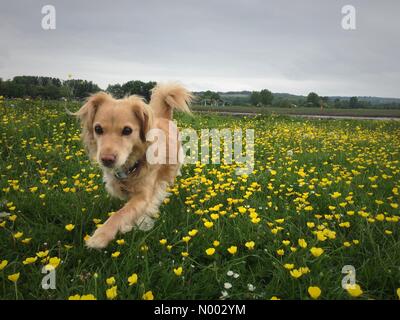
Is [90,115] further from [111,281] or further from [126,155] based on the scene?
[111,281]

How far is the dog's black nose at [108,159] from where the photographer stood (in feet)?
9.45

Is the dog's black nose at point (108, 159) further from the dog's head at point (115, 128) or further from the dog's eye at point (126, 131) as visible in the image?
the dog's eye at point (126, 131)

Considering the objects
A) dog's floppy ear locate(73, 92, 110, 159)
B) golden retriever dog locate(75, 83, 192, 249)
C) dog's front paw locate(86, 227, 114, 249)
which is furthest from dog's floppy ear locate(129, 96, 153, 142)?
dog's front paw locate(86, 227, 114, 249)

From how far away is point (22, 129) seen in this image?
6.37 m

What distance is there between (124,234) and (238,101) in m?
30.8

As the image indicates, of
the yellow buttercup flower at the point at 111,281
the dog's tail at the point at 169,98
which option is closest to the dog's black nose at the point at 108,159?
the yellow buttercup flower at the point at 111,281

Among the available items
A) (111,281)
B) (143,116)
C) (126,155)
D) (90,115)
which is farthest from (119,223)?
(90,115)

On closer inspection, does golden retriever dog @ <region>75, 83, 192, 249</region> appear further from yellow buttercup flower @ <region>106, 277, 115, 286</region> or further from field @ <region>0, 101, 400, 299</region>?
yellow buttercup flower @ <region>106, 277, 115, 286</region>

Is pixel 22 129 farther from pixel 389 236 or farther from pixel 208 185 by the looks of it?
pixel 389 236

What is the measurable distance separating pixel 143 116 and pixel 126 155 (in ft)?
2.32

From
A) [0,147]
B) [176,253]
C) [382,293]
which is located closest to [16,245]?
[176,253]

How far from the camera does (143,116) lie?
365cm
